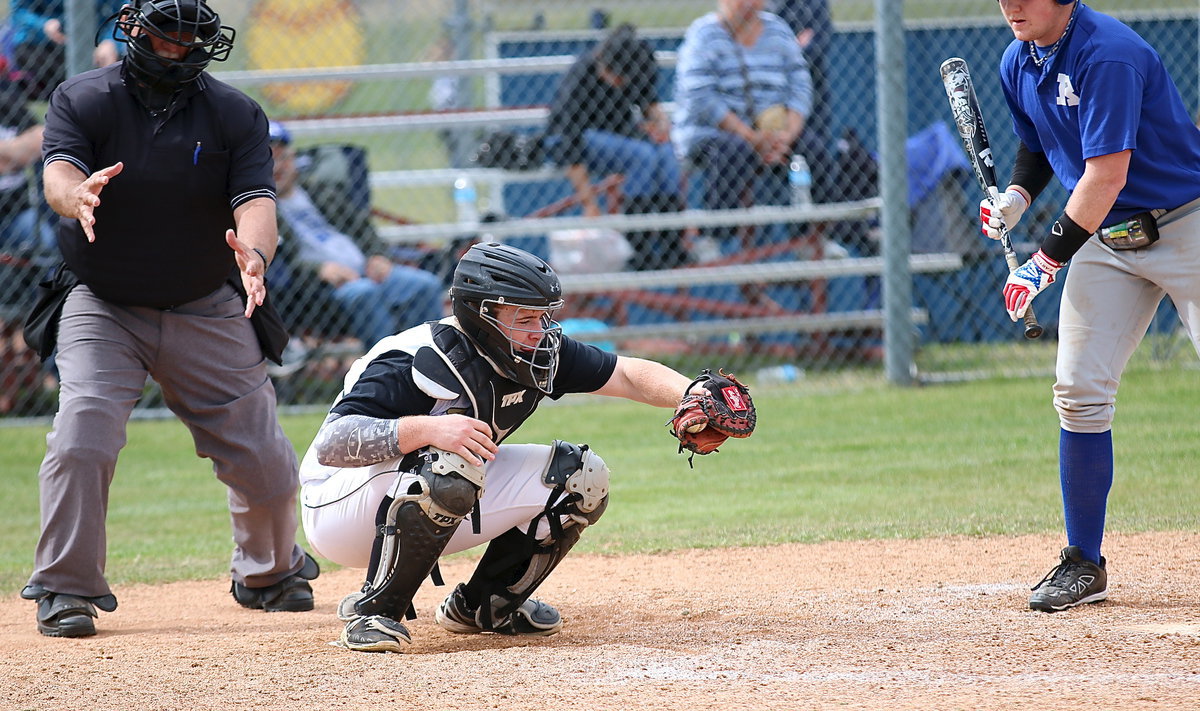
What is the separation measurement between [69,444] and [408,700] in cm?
164

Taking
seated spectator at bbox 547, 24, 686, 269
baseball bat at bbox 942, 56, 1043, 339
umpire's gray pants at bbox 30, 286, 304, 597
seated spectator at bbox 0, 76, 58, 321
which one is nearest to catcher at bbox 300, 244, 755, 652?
umpire's gray pants at bbox 30, 286, 304, 597

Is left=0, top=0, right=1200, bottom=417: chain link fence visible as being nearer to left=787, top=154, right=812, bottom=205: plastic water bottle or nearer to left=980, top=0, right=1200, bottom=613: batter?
left=787, top=154, right=812, bottom=205: plastic water bottle

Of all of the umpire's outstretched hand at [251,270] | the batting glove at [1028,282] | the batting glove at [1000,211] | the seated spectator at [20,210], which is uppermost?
the batting glove at [1000,211]

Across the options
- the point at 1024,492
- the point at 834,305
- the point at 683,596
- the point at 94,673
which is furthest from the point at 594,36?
the point at 94,673

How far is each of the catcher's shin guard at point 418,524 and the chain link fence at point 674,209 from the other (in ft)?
17.2

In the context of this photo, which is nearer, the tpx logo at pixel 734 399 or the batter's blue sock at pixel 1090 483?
the tpx logo at pixel 734 399

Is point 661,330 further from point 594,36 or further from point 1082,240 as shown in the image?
point 1082,240

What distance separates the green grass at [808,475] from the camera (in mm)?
5855

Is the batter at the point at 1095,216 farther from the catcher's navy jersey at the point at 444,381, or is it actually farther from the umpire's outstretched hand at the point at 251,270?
the umpire's outstretched hand at the point at 251,270

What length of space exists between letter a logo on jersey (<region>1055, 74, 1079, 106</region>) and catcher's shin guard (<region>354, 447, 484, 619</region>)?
206 cm

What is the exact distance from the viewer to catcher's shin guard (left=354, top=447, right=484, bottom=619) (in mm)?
3705

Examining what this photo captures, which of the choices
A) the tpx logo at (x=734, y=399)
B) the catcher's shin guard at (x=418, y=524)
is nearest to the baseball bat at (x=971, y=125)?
the tpx logo at (x=734, y=399)

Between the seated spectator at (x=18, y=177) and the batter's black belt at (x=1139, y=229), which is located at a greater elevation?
the batter's black belt at (x=1139, y=229)

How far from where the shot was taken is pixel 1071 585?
Answer: 416 cm
